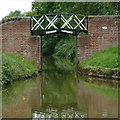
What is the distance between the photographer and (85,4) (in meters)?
24.5

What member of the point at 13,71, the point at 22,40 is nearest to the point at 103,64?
the point at 13,71

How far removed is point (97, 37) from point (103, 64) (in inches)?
111

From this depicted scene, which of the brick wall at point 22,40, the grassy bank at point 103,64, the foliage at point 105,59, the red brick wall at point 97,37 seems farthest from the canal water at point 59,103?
the brick wall at point 22,40

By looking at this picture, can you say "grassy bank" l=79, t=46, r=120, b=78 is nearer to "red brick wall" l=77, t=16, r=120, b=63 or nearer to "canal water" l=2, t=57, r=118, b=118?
"red brick wall" l=77, t=16, r=120, b=63

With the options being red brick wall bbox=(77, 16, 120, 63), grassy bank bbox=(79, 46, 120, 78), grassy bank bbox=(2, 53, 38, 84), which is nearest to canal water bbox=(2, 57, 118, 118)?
grassy bank bbox=(2, 53, 38, 84)

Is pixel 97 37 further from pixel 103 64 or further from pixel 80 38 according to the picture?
pixel 103 64

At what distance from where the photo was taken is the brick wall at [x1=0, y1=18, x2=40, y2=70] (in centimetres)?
1633

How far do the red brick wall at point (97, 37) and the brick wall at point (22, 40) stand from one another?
8.99 feet

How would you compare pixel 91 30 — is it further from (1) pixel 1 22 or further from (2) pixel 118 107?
(2) pixel 118 107

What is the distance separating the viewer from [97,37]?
16.3m

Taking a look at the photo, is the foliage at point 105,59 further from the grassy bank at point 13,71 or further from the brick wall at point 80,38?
the grassy bank at point 13,71

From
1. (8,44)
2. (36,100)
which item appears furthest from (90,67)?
(36,100)

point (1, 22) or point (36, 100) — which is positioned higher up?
point (1, 22)

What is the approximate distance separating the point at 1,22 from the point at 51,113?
1125 cm
